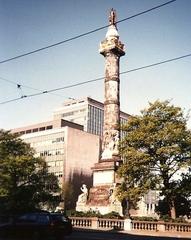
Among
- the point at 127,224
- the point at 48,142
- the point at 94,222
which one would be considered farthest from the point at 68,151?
the point at 127,224

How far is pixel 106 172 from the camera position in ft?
150

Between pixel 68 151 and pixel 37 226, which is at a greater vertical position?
pixel 68 151

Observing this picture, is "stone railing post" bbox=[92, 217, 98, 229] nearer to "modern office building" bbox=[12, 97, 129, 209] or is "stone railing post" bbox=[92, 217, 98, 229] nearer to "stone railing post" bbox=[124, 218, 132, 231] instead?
"stone railing post" bbox=[124, 218, 132, 231]

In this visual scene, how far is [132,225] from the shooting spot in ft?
111

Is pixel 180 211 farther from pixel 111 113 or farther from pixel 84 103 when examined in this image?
pixel 84 103

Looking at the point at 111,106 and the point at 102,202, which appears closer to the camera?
the point at 102,202

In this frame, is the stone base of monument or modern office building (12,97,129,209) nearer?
the stone base of monument

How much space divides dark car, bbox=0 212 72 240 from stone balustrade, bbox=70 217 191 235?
14.7 metres

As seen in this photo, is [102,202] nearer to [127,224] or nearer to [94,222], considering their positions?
[94,222]

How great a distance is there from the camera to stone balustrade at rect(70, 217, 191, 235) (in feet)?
107

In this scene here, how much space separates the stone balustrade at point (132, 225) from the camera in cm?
3275

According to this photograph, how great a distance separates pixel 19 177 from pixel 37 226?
37.8 meters

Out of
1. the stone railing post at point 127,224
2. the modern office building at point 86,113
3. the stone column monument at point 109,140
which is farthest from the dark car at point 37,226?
the modern office building at point 86,113

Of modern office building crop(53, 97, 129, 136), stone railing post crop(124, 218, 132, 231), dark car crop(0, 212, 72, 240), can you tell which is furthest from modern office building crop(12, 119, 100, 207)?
dark car crop(0, 212, 72, 240)
